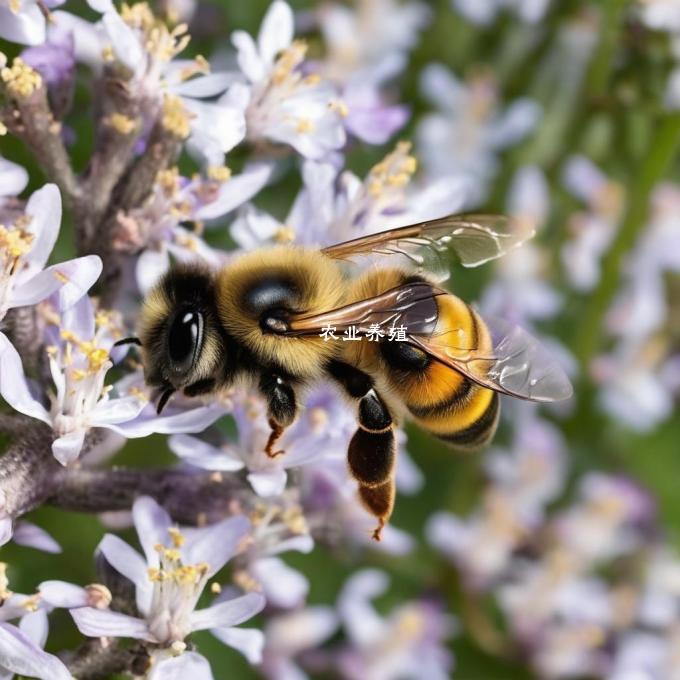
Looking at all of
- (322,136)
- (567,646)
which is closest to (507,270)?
(567,646)

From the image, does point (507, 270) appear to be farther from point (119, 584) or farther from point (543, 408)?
point (119, 584)

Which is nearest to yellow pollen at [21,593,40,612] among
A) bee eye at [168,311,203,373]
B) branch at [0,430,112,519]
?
branch at [0,430,112,519]

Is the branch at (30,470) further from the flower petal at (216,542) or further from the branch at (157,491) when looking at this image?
the flower petal at (216,542)

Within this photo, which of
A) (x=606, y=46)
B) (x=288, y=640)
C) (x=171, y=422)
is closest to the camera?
(x=171, y=422)

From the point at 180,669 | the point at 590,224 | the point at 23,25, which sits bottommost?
the point at 590,224

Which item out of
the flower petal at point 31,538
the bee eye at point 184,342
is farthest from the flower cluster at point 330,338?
the bee eye at point 184,342

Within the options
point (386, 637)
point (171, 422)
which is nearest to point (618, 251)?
point (386, 637)

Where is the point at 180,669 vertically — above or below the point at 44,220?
below

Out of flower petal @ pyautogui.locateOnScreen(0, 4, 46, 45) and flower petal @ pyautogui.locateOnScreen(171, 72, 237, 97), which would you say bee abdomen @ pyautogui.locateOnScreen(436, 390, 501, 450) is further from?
flower petal @ pyautogui.locateOnScreen(0, 4, 46, 45)

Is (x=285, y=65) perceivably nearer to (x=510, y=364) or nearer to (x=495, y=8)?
(x=510, y=364)
